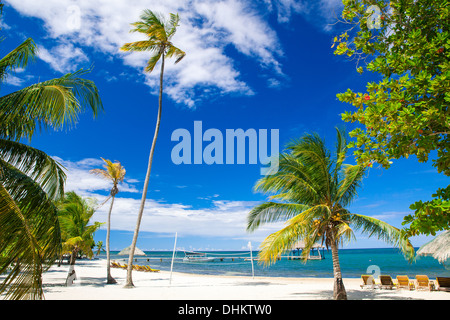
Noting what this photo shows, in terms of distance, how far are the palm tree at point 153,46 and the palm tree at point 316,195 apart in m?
7.01

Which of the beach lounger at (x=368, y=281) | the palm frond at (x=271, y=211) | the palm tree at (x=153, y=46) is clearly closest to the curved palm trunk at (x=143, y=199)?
the palm tree at (x=153, y=46)

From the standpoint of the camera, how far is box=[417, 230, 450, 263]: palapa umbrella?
15258 millimetres

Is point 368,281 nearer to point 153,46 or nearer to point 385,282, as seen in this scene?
point 385,282

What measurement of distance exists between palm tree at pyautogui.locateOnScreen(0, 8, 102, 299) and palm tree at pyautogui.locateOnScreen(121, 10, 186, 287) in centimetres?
915

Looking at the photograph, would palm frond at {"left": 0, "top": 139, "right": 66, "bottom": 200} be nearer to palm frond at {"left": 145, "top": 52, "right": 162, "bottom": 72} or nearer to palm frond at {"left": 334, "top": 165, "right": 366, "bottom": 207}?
palm frond at {"left": 334, "top": 165, "right": 366, "bottom": 207}

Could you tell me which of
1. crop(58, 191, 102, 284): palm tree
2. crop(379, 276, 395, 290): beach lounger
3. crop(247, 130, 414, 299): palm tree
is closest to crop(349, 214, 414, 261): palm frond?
crop(247, 130, 414, 299): palm tree

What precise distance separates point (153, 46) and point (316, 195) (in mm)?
11380

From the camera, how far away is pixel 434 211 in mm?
3049

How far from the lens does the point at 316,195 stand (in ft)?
35.0

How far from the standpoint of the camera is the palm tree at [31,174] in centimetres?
431

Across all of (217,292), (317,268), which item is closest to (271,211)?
(217,292)

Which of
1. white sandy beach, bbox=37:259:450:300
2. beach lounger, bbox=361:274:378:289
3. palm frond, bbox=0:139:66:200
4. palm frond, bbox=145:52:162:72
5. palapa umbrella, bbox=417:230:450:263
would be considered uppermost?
palm frond, bbox=145:52:162:72
